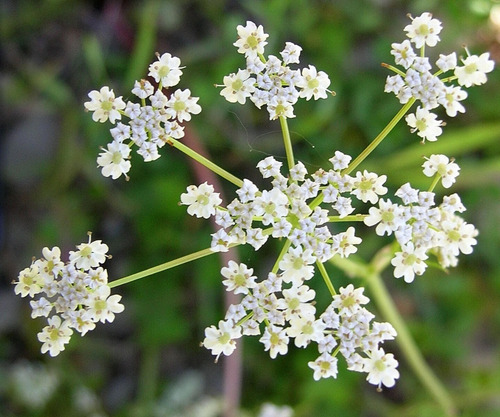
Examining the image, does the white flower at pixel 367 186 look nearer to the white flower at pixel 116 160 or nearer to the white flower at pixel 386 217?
the white flower at pixel 386 217

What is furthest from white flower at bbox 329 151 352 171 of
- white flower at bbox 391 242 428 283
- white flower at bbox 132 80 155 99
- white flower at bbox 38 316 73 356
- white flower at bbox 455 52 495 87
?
white flower at bbox 38 316 73 356

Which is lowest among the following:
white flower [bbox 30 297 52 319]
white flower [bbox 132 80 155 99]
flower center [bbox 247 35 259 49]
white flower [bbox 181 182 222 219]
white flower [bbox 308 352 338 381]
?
white flower [bbox 308 352 338 381]

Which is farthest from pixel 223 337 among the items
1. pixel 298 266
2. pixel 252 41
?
pixel 252 41

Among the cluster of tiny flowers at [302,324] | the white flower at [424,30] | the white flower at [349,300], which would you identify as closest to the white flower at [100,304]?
the cluster of tiny flowers at [302,324]

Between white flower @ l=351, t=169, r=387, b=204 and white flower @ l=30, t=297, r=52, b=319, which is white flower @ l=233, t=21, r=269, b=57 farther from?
white flower @ l=30, t=297, r=52, b=319

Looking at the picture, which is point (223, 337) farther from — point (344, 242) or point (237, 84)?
point (237, 84)

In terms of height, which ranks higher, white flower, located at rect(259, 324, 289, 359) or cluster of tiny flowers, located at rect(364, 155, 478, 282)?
cluster of tiny flowers, located at rect(364, 155, 478, 282)
